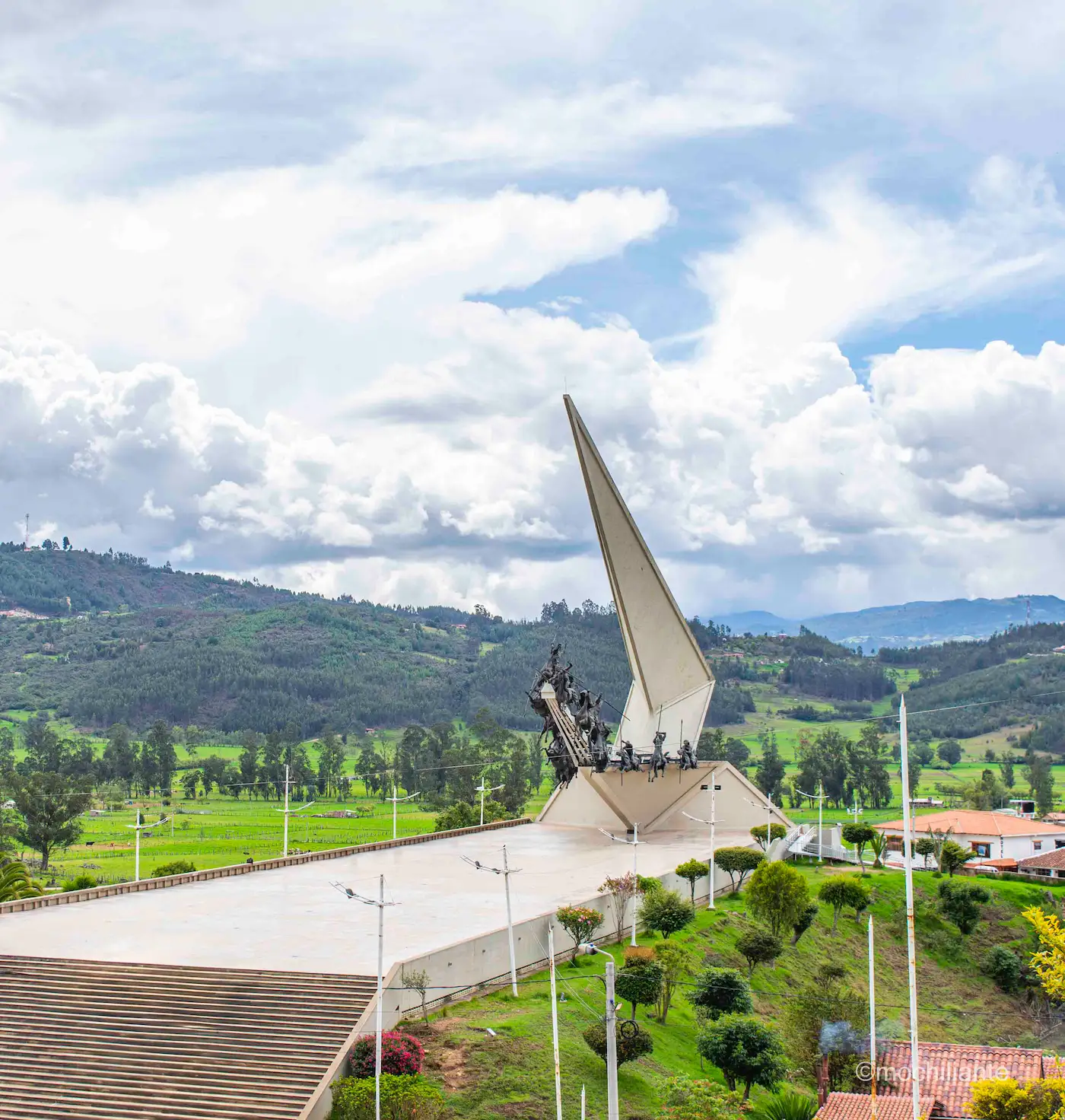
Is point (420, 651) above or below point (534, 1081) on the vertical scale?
above

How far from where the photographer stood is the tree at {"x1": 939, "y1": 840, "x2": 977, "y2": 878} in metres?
38.9

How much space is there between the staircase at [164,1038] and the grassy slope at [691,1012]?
1.85 m

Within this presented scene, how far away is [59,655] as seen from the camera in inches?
5364

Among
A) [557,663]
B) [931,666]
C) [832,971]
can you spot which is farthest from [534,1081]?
[931,666]

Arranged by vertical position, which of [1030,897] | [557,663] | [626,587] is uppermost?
[626,587]

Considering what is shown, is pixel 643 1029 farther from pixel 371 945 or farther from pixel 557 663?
pixel 557 663

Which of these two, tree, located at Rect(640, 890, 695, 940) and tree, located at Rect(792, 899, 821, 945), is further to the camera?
tree, located at Rect(792, 899, 821, 945)

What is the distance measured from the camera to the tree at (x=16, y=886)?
1032 inches

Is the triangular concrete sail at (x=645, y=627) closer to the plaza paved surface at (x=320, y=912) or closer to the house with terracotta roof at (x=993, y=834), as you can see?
the plaza paved surface at (x=320, y=912)

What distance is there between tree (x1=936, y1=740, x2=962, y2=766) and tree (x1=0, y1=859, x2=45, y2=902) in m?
81.2

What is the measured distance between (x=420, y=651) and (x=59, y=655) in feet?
136

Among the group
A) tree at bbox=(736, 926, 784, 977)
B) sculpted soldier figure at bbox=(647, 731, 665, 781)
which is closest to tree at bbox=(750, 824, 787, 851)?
sculpted soldier figure at bbox=(647, 731, 665, 781)

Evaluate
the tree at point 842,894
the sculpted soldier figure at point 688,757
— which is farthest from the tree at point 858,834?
the tree at point 842,894

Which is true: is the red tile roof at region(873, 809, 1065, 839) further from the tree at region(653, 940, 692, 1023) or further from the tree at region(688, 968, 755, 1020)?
the tree at region(688, 968, 755, 1020)
